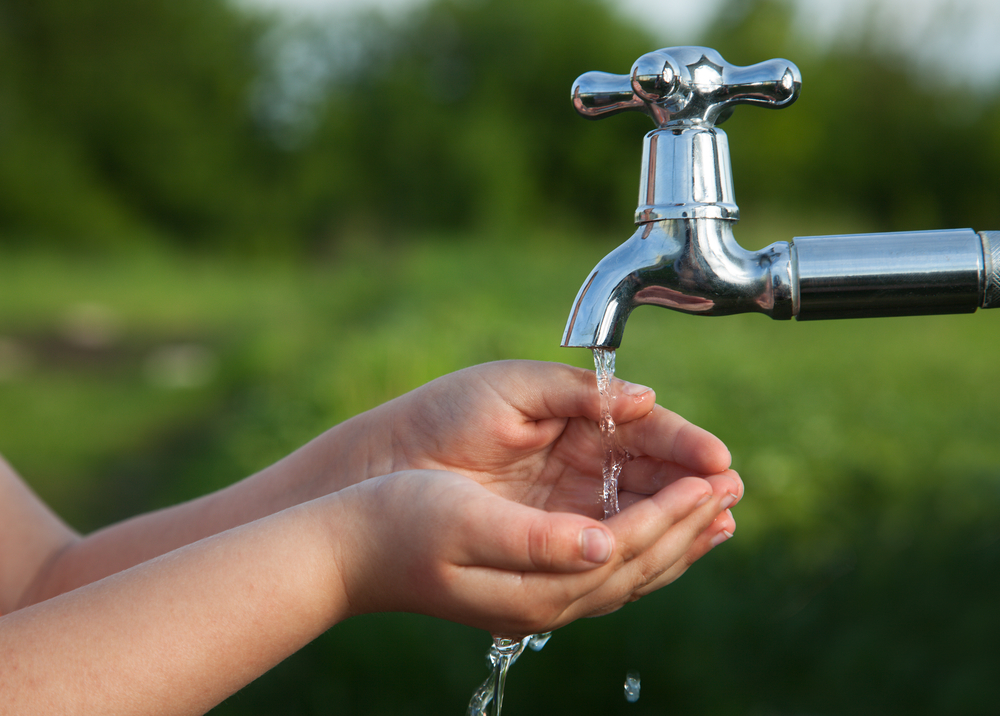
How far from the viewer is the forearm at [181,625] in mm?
865

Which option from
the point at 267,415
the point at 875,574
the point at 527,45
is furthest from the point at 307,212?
the point at 875,574

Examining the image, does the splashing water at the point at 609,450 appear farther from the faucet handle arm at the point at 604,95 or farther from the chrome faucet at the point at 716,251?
the faucet handle arm at the point at 604,95

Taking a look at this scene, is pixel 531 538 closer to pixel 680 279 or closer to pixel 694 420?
pixel 680 279

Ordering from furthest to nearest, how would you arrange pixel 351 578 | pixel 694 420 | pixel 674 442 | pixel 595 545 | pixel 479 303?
pixel 479 303 < pixel 694 420 < pixel 674 442 < pixel 351 578 < pixel 595 545

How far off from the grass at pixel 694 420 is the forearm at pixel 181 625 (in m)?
1.12

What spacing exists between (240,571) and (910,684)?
1.82m

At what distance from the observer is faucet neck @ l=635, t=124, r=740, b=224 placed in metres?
0.90

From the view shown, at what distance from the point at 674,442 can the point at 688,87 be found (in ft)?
1.40

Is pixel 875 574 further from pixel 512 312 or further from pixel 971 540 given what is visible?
pixel 512 312

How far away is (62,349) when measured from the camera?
289 inches

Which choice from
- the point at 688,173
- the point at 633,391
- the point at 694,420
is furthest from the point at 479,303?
the point at 688,173

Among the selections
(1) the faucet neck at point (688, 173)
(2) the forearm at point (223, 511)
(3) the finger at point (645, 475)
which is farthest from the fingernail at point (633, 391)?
(2) the forearm at point (223, 511)

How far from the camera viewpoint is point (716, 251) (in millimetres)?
904

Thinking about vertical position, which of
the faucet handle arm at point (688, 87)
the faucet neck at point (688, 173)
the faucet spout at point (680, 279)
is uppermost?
the faucet handle arm at point (688, 87)
